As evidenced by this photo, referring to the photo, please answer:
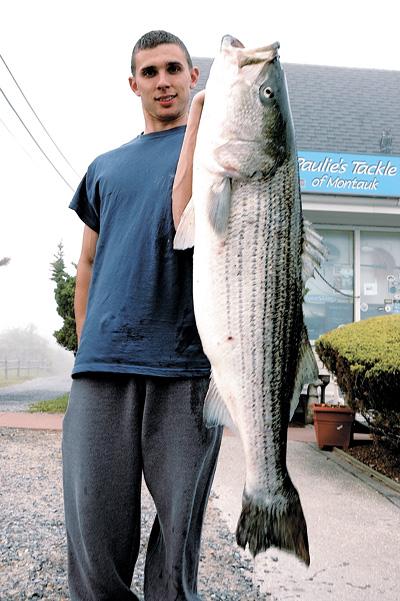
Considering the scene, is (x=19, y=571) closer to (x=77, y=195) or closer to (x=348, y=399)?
(x=77, y=195)

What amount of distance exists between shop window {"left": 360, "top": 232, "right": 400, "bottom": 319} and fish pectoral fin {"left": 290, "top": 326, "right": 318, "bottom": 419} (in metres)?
9.49

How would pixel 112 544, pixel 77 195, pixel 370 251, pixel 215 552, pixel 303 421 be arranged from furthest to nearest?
pixel 370 251, pixel 303 421, pixel 215 552, pixel 77 195, pixel 112 544

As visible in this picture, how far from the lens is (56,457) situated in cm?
794

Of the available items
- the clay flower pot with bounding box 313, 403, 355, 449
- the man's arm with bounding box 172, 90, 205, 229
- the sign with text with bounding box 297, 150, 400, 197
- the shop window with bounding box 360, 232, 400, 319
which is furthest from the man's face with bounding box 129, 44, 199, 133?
the shop window with bounding box 360, 232, 400, 319

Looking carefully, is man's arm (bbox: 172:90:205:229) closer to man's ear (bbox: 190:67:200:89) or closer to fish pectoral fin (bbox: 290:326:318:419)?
man's ear (bbox: 190:67:200:89)

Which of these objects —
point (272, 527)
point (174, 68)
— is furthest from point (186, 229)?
point (272, 527)

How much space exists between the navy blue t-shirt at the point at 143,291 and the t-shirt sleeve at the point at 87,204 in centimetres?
19

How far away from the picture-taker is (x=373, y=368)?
6434 mm

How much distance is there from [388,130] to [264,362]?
37.1 feet

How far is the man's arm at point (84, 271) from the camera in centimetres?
280

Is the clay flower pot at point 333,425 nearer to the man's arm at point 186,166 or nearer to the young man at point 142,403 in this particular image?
the young man at point 142,403

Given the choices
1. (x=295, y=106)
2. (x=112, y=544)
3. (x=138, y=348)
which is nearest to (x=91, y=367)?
(x=138, y=348)

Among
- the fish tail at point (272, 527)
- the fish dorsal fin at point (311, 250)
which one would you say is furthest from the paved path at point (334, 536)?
the fish dorsal fin at point (311, 250)

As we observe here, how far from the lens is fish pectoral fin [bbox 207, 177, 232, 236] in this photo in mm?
2016
